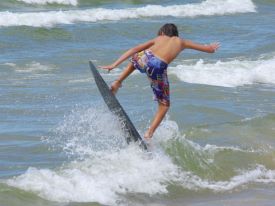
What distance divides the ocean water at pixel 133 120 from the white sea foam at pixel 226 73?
3 cm

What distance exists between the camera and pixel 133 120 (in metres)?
12.4

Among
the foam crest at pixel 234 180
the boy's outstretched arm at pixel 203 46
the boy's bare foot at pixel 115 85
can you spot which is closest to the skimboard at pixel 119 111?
the boy's bare foot at pixel 115 85

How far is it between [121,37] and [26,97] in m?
9.51

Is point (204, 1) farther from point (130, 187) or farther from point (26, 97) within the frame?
point (130, 187)

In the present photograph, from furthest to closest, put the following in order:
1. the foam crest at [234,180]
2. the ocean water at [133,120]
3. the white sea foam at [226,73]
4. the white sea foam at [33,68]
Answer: the white sea foam at [33,68] < the white sea foam at [226,73] < the foam crest at [234,180] < the ocean water at [133,120]

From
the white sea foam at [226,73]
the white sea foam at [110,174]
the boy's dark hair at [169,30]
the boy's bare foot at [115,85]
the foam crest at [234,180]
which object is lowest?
the white sea foam at [226,73]

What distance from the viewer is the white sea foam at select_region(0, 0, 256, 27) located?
25141mm

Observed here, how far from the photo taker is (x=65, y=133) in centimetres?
1159

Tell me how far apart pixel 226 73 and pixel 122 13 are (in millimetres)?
11670

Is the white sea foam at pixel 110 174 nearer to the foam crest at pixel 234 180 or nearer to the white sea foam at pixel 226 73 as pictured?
the foam crest at pixel 234 180

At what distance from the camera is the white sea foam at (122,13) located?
82.5 feet

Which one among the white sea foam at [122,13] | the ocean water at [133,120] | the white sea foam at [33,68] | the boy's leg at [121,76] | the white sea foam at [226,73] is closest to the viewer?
the ocean water at [133,120]

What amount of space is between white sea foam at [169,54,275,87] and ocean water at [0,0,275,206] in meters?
0.03

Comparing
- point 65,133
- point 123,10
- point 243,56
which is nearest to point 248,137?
point 65,133
